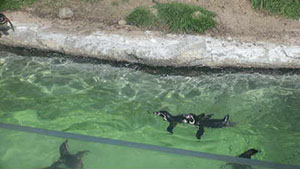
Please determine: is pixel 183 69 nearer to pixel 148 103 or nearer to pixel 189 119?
pixel 148 103

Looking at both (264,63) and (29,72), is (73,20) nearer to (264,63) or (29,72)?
(29,72)

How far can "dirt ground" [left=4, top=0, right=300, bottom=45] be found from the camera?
25.7 feet

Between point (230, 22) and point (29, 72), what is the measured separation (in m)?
4.07

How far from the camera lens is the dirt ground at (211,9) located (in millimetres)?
7820

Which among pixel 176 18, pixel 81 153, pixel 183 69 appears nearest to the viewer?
pixel 81 153

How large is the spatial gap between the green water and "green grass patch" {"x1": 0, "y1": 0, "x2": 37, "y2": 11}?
1.55 meters

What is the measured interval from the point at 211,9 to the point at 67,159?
5.72 metres

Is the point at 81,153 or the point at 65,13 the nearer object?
the point at 81,153

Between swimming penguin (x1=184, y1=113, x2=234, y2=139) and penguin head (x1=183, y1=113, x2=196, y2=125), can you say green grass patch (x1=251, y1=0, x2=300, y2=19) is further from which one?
penguin head (x1=183, y1=113, x2=196, y2=125)

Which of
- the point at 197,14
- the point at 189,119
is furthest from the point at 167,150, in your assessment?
the point at 197,14

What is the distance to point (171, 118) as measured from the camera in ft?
19.2

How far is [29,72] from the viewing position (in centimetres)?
730

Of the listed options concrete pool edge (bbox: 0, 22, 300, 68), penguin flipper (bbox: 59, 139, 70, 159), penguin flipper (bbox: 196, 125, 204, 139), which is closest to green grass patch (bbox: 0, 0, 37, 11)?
concrete pool edge (bbox: 0, 22, 300, 68)

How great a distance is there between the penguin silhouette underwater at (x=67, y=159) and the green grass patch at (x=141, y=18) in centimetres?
468
